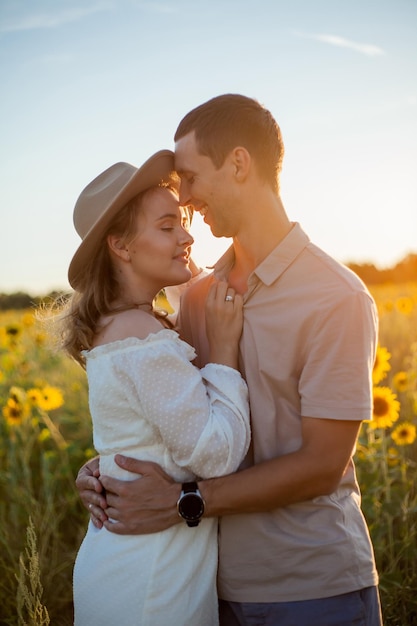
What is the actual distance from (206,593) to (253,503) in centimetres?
38

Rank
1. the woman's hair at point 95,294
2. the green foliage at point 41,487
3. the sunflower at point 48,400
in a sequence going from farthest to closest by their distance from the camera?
the sunflower at point 48,400
the green foliage at point 41,487
the woman's hair at point 95,294

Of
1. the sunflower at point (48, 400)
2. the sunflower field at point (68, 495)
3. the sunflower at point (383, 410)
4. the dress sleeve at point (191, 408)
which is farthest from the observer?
the sunflower at point (48, 400)

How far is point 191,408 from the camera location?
7.15 feet

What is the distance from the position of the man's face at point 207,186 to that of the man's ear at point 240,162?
22 mm

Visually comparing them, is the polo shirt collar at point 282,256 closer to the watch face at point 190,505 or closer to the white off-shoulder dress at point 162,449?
the white off-shoulder dress at point 162,449

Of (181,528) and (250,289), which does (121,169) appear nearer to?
(250,289)

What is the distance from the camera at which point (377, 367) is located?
4.41m

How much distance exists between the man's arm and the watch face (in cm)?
3

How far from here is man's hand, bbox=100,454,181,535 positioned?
2256 millimetres

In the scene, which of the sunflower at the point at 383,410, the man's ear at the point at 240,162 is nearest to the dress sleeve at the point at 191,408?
the man's ear at the point at 240,162

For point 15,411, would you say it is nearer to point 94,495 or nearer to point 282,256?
point 94,495

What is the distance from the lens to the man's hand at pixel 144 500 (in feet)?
7.40

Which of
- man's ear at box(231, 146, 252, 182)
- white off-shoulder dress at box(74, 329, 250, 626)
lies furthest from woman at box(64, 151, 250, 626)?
man's ear at box(231, 146, 252, 182)

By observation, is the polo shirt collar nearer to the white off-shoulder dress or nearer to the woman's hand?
the woman's hand
